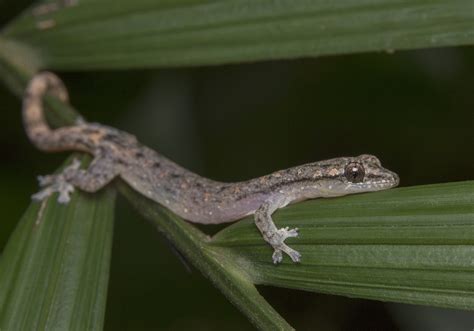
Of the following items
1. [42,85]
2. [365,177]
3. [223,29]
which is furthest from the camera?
[42,85]

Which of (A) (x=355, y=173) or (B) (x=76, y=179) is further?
(B) (x=76, y=179)

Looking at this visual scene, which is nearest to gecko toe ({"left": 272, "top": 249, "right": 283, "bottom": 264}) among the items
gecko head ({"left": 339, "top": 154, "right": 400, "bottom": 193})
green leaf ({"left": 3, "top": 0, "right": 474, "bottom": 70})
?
gecko head ({"left": 339, "top": 154, "right": 400, "bottom": 193})

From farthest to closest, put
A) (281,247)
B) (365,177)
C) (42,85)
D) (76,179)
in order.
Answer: (42,85) → (76,179) → (365,177) → (281,247)

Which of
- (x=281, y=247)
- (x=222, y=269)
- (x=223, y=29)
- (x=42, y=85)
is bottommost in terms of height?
(x=222, y=269)

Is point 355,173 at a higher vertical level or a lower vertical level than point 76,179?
higher

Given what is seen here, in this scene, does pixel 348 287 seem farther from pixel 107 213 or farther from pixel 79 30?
pixel 79 30

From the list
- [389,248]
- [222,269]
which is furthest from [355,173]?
[222,269]

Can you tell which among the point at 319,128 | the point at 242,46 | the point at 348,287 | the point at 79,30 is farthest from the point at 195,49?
the point at 348,287

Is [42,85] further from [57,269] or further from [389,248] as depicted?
[389,248]
